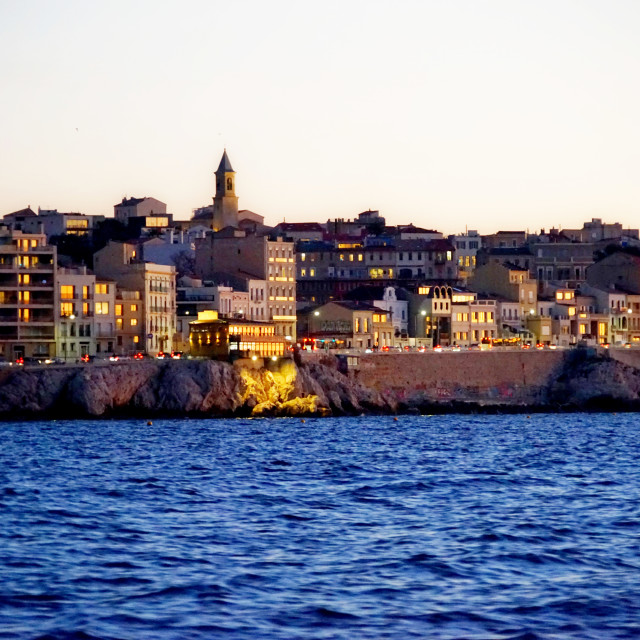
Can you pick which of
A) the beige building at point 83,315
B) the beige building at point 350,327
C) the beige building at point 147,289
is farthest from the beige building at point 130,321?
the beige building at point 350,327

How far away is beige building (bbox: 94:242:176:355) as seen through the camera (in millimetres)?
114125

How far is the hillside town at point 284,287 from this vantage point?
4250 inches

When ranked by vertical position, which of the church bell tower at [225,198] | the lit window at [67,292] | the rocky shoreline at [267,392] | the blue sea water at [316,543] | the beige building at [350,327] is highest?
the church bell tower at [225,198]

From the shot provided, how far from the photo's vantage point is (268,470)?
2352 inches

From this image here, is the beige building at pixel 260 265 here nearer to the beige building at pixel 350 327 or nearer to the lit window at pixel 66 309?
the beige building at pixel 350 327

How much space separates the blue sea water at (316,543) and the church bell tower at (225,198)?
9775 cm

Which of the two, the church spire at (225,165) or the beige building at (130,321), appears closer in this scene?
the beige building at (130,321)

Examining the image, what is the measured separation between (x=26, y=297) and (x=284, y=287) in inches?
1244

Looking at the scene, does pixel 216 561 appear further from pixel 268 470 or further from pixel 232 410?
pixel 232 410

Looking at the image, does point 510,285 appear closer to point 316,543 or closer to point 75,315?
point 75,315

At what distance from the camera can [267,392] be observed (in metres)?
101

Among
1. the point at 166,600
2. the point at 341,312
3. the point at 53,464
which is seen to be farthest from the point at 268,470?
the point at 341,312

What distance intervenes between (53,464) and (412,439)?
23.0 metres

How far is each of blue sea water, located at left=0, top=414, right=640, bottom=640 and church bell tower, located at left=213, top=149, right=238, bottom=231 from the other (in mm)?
97747
